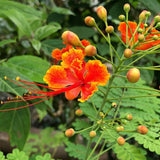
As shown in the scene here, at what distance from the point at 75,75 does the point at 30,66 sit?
0.36m

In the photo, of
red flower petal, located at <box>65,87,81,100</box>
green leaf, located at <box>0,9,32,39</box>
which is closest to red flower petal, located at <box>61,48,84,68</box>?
red flower petal, located at <box>65,87,81,100</box>

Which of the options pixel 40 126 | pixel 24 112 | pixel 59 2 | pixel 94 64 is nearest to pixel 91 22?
pixel 94 64

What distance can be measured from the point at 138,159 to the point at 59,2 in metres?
1.52

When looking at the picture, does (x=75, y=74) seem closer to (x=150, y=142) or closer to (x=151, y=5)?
(x=150, y=142)

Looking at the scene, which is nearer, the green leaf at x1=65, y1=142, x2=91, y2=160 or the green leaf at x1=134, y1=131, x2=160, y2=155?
the green leaf at x1=134, y1=131, x2=160, y2=155

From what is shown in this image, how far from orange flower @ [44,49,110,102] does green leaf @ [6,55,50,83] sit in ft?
0.74

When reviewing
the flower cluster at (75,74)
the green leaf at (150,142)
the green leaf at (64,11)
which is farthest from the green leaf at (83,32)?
the green leaf at (150,142)

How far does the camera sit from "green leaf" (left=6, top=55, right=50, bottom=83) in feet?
3.41

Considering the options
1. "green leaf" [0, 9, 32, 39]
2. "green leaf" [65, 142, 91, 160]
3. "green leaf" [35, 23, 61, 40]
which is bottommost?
"green leaf" [65, 142, 91, 160]

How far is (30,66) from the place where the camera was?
1.09 metres

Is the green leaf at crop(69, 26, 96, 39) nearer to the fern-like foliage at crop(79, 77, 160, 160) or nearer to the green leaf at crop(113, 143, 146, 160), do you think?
the fern-like foliage at crop(79, 77, 160, 160)

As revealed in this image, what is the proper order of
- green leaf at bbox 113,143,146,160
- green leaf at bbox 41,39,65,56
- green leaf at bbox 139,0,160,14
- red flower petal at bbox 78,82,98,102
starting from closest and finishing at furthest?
red flower petal at bbox 78,82,98,102
green leaf at bbox 113,143,146,160
green leaf at bbox 139,0,160,14
green leaf at bbox 41,39,65,56

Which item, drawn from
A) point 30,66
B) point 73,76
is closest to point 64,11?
point 30,66

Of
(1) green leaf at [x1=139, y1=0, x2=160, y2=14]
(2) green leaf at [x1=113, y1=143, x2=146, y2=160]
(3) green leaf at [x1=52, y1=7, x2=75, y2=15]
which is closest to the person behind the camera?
(2) green leaf at [x1=113, y1=143, x2=146, y2=160]
